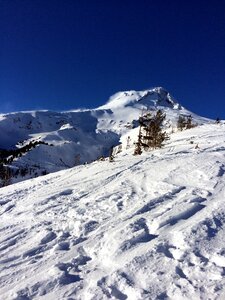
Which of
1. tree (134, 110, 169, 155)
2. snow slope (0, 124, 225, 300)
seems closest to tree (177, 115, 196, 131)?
tree (134, 110, 169, 155)

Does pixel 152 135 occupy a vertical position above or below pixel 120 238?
above

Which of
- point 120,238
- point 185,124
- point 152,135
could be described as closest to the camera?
point 120,238

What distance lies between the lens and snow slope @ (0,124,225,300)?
6207mm

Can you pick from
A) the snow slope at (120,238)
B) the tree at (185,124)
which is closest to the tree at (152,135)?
the snow slope at (120,238)

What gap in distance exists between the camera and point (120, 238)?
794 centimetres

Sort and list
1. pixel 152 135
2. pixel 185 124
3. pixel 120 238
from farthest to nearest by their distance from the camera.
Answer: pixel 185 124 < pixel 152 135 < pixel 120 238

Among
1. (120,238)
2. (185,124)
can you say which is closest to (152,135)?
(120,238)

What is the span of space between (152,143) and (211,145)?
4.98m

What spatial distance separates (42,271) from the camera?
6918mm

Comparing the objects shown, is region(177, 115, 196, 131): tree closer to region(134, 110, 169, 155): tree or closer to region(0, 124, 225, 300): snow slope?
region(134, 110, 169, 155): tree

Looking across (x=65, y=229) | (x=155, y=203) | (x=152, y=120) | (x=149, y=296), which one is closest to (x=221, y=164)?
(x=155, y=203)

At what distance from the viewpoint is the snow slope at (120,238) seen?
Result: 244 inches

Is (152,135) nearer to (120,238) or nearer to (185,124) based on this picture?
(120,238)

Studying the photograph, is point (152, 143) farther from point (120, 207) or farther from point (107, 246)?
point (107, 246)
